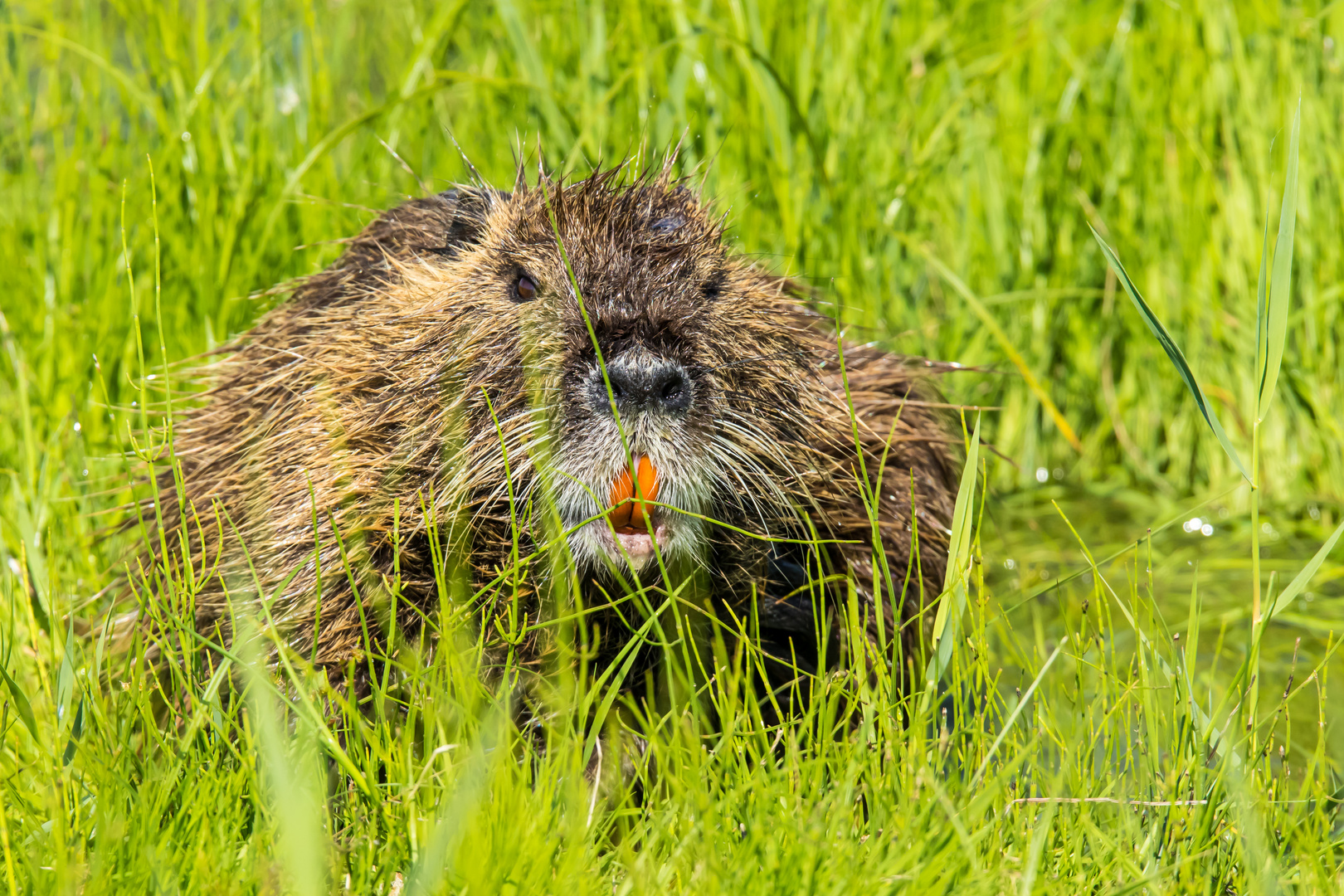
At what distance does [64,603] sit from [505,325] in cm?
117

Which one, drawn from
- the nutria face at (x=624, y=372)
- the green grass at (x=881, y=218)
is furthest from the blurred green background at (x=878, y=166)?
the nutria face at (x=624, y=372)

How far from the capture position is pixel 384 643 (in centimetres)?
206

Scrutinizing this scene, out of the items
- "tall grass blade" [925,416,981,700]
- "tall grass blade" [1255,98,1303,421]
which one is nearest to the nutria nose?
"tall grass blade" [925,416,981,700]

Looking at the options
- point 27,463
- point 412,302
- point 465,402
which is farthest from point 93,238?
point 465,402

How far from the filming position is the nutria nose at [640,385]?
1.81m

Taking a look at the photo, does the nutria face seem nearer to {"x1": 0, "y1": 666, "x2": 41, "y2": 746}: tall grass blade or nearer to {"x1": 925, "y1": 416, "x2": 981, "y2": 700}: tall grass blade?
{"x1": 925, "y1": 416, "x2": 981, "y2": 700}: tall grass blade

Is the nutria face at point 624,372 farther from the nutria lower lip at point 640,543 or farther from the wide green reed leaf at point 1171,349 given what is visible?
the wide green reed leaf at point 1171,349

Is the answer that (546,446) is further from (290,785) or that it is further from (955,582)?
(290,785)

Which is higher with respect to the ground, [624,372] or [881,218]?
[624,372]

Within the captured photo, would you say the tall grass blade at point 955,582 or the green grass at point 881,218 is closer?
the tall grass blade at point 955,582

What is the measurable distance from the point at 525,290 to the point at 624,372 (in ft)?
0.98

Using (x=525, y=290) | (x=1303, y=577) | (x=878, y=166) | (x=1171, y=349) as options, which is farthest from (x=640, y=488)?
(x=878, y=166)

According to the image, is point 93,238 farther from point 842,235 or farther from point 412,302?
point 842,235

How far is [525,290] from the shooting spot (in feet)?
6.64
